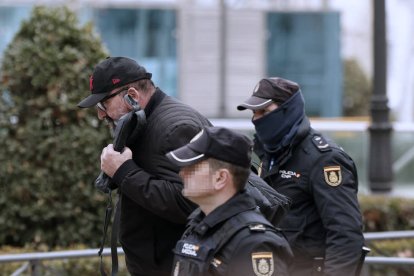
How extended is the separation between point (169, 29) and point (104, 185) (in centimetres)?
2333

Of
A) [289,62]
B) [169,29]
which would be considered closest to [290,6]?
[289,62]

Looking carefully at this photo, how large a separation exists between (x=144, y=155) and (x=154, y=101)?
263mm

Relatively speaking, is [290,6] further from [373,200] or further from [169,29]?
[373,200]

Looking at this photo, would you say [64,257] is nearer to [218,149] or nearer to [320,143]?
[320,143]

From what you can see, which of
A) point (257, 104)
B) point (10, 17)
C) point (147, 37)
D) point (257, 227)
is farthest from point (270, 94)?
point (147, 37)

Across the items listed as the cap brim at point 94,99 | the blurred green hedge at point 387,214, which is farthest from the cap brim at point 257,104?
the blurred green hedge at point 387,214

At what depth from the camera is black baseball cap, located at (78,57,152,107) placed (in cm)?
405

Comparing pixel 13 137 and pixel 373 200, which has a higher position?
pixel 13 137

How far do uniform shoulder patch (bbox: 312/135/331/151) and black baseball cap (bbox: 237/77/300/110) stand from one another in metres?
0.26

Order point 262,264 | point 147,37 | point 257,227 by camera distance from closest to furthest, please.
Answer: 1. point 262,264
2. point 257,227
3. point 147,37

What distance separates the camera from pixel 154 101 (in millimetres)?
4137

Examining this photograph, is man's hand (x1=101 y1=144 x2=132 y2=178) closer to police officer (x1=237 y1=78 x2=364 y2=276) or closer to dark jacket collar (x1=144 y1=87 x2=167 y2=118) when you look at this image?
dark jacket collar (x1=144 y1=87 x2=167 y2=118)

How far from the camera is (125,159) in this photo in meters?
3.90

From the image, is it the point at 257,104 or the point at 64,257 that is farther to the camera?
the point at 64,257
